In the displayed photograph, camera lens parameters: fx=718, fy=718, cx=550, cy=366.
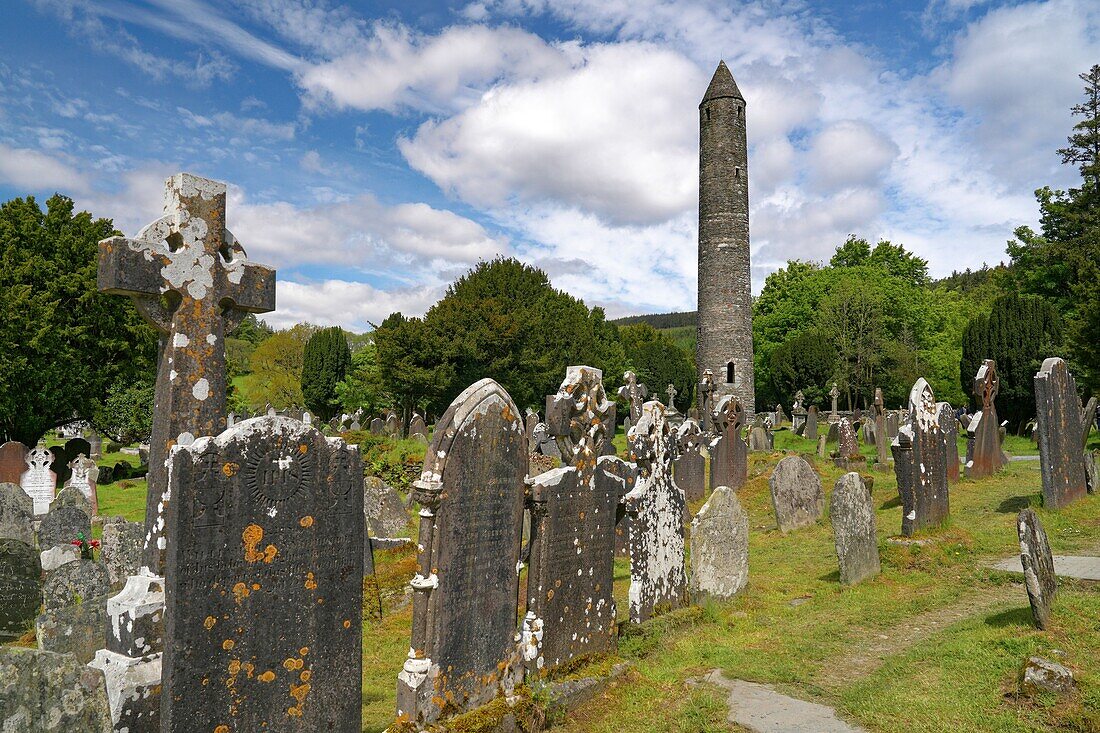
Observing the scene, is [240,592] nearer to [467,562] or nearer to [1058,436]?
[467,562]

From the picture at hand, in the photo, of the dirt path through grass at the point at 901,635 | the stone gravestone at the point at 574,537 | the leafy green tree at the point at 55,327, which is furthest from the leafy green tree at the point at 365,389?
the dirt path through grass at the point at 901,635

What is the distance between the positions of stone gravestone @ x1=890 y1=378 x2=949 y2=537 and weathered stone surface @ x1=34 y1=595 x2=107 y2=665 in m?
9.69

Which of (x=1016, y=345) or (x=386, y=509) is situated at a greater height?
(x=1016, y=345)

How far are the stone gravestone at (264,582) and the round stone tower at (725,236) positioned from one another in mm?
33446

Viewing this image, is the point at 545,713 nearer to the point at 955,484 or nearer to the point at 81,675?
the point at 81,675

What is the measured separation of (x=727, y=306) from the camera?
3650 centimetres

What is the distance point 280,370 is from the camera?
56.0 metres

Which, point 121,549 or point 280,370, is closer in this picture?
point 121,549

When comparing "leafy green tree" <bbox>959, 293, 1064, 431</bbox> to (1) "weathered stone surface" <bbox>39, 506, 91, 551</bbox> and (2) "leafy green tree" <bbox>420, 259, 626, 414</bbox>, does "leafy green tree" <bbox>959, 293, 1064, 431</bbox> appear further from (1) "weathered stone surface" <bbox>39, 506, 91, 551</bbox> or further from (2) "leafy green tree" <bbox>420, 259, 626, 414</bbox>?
(1) "weathered stone surface" <bbox>39, 506, 91, 551</bbox>

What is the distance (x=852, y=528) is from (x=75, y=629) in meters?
8.23

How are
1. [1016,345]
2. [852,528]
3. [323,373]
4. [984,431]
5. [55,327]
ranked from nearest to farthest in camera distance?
[852,528], [984,431], [55,327], [1016,345], [323,373]

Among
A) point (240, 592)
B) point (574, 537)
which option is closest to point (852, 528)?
point (574, 537)

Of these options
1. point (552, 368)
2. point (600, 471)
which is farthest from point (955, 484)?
point (552, 368)

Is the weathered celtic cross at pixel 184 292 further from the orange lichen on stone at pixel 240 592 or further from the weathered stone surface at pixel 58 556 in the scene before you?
the weathered stone surface at pixel 58 556
